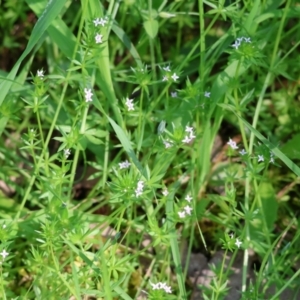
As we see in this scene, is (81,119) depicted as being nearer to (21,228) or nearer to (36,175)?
(36,175)

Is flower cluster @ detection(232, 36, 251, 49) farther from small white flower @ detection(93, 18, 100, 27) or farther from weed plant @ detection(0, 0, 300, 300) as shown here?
small white flower @ detection(93, 18, 100, 27)

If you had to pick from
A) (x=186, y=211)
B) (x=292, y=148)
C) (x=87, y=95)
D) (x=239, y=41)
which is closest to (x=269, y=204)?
(x=292, y=148)

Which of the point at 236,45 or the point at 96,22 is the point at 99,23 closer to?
the point at 96,22

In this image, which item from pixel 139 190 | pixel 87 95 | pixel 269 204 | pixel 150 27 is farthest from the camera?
pixel 269 204

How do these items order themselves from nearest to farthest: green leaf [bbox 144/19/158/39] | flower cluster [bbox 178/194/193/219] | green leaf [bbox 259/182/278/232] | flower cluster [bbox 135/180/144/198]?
flower cluster [bbox 135/180/144/198]
flower cluster [bbox 178/194/193/219]
green leaf [bbox 144/19/158/39]
green leaf [bbox 259/182/278/232]

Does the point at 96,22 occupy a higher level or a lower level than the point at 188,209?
higher

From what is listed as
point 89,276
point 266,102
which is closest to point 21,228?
point 89,276

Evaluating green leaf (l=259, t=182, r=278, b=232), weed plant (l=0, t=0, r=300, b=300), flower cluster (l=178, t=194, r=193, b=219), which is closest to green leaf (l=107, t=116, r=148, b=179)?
weed plant (l=0, t=0, r=300, b=300)

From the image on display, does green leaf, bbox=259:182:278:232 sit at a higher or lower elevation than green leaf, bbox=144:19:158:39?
lower

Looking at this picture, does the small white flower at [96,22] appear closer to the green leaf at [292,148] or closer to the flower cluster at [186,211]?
the flower cluster at [186,211]
